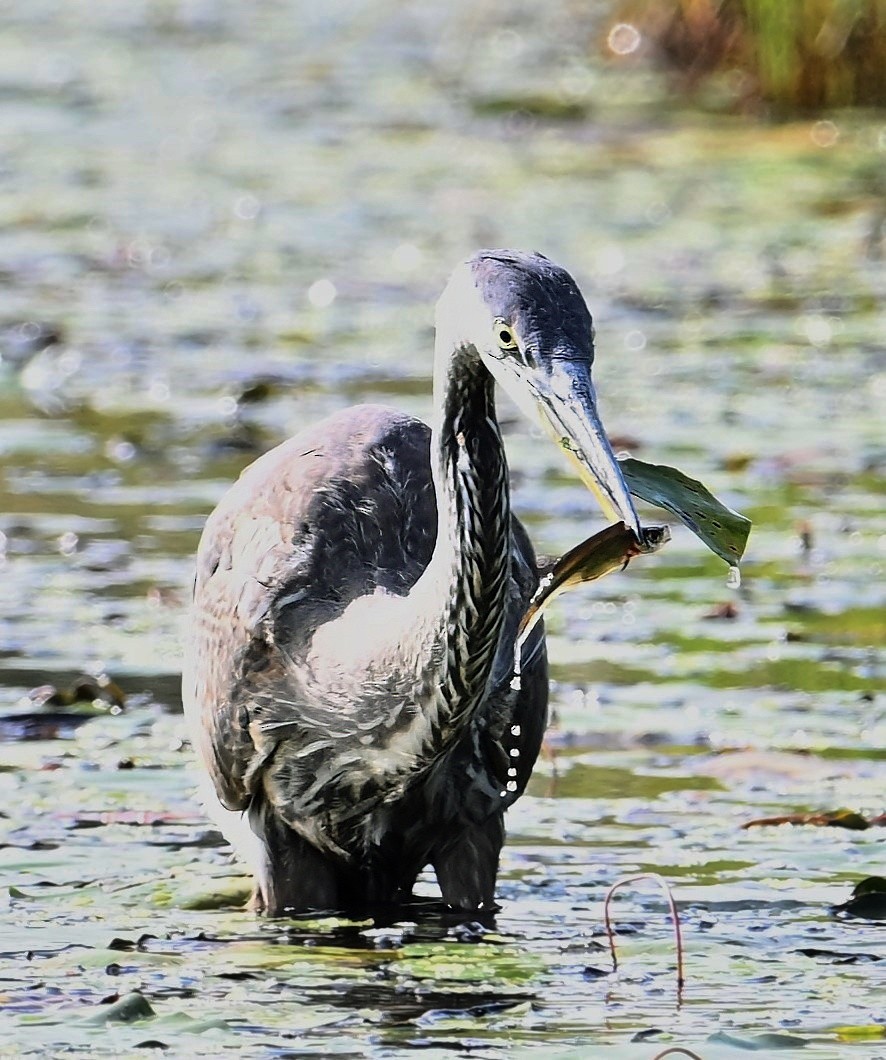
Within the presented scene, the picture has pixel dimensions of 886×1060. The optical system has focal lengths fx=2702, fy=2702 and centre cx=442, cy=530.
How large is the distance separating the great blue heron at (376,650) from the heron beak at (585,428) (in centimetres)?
18

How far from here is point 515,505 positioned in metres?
9.01

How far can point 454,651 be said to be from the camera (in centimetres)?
495

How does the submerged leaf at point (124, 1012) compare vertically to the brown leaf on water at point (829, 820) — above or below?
above

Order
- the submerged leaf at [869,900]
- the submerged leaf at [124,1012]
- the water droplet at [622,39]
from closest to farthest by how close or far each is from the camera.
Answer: the submerged leaf at [124,1012], the submerged leaf at [869,900], the water droplet at [622,39]

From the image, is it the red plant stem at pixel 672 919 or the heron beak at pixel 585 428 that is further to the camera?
the red plant stem at pixel 672 919

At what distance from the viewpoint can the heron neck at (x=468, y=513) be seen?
4848 mm

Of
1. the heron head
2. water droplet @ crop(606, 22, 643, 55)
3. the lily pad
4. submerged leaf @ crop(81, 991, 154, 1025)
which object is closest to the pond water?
submerged leaf @ crop(81, 991, 154, 1025)

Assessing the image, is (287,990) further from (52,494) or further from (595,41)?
(595,41)

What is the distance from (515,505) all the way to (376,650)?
3.85 m

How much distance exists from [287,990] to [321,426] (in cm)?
147

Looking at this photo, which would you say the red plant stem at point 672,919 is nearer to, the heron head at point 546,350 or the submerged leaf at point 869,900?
the submerged leaf at point 869,900

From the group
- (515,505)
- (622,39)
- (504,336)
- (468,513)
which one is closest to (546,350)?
(504,336)

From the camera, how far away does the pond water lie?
17.0 ft

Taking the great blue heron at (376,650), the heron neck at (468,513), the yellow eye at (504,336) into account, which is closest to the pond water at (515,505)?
the great blue heron at (376,650)
